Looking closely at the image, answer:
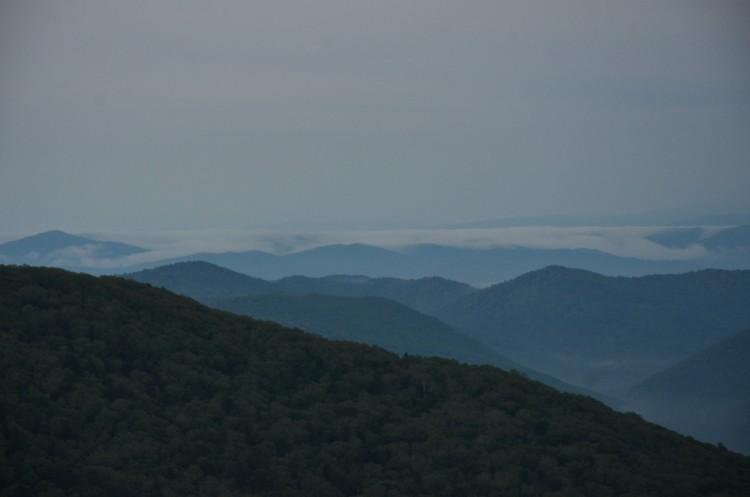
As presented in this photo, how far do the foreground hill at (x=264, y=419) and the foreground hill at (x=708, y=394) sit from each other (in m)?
51.8

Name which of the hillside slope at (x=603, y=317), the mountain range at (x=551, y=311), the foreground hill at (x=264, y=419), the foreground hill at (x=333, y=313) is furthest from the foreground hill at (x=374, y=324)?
the foreground hill at (x=264, y=419)

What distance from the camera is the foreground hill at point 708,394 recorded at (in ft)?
292

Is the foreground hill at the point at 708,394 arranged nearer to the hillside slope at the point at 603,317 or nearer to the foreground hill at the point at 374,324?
the foreground hill at the point at 374,324

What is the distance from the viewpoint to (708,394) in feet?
327

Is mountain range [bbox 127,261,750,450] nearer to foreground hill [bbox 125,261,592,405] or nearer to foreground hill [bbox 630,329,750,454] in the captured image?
foreground hill [bbox 125,261,592,405]

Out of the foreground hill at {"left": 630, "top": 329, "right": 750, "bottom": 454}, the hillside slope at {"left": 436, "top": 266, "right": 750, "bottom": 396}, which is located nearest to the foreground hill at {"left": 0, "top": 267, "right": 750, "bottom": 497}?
the foreground hill at {"left": 630, "top": 329, "right": 750, "bottom": 454}

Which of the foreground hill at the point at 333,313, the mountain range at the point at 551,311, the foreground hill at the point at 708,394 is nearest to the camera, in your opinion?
the foreground hill at the point at 708,394

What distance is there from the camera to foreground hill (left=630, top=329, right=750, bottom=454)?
292 feet

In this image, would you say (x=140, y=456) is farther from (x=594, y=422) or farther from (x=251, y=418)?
(x=594, y=422)

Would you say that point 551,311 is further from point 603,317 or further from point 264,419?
point 264,419

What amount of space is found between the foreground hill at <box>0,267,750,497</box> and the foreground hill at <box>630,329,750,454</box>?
5178 cm

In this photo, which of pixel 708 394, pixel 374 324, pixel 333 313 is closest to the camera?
pixel 708 394

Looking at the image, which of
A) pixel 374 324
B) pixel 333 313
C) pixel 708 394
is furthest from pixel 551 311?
pixel 333 313

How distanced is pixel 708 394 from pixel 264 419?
248ft
